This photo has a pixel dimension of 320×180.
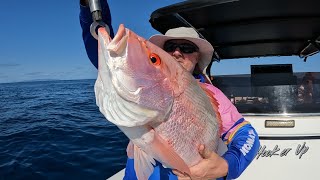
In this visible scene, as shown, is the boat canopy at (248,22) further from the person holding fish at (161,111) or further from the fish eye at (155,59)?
Answer: the fish eye at (155,59)

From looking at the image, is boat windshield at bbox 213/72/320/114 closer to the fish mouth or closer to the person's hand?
the person's hand

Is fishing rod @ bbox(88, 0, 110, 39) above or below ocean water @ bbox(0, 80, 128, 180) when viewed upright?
above

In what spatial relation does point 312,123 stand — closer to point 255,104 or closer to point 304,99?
point 304,99

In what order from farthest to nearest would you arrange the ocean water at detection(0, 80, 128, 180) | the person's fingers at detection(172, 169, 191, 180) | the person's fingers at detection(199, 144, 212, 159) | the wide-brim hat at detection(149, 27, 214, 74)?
the ocean water at detection(0, 80, 128, 180) → the wide-brim hat at detection(149, 27, 214, 74) → the person's fingers at detection(172, 169, 191, 180) → the person's fingers at detection(199, 144, 212, 159)

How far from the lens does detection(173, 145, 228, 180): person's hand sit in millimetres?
1758

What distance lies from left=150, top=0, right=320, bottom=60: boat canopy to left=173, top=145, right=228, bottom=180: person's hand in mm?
2219

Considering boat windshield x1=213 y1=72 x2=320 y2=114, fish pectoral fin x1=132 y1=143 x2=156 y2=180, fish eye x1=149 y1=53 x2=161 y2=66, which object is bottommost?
boat windshield x1=213 y1=72 x2=320 y2=114

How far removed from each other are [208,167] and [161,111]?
0.47 meters

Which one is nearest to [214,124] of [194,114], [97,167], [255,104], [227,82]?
[194,114]

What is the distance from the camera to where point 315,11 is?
418cm

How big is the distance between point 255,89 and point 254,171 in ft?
4.36

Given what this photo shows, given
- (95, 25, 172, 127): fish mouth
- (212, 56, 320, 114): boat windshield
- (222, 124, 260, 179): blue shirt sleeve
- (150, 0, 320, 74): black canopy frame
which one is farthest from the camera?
(212, 56, 320, 114): boat windshield

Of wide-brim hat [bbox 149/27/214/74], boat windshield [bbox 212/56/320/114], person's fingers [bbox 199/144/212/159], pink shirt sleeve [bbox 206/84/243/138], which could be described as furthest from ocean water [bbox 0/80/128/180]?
person's fingers [bbox 199/144/212/159]

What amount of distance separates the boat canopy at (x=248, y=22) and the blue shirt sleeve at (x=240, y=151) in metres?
1.92
